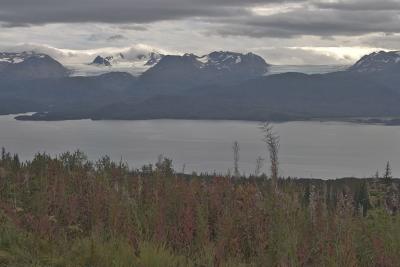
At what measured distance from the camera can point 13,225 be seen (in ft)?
29.6

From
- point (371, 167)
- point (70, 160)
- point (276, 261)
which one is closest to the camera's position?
point (276, 261)

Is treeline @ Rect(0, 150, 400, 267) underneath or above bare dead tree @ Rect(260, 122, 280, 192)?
underneath

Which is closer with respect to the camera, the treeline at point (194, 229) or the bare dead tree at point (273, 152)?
the treeline at point (194, 229)

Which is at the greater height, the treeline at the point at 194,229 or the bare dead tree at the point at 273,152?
the bare dead tree at the point at 273,152

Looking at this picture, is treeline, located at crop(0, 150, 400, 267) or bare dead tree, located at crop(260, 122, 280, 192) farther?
bare dead tree, located at crop(260, 122, 280, 192)

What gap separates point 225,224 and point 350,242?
186 centimetres

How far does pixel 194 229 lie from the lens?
923cm

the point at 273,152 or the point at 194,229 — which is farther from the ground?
the point at 273,152

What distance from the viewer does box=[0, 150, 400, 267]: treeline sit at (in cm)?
786

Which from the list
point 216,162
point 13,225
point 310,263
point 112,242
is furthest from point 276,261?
point 216,162

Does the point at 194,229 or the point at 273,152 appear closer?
the point at 273,152

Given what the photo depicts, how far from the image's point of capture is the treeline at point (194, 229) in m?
7.86

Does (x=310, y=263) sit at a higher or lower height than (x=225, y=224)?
lower

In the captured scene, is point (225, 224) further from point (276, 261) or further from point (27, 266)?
point (27, 266)
